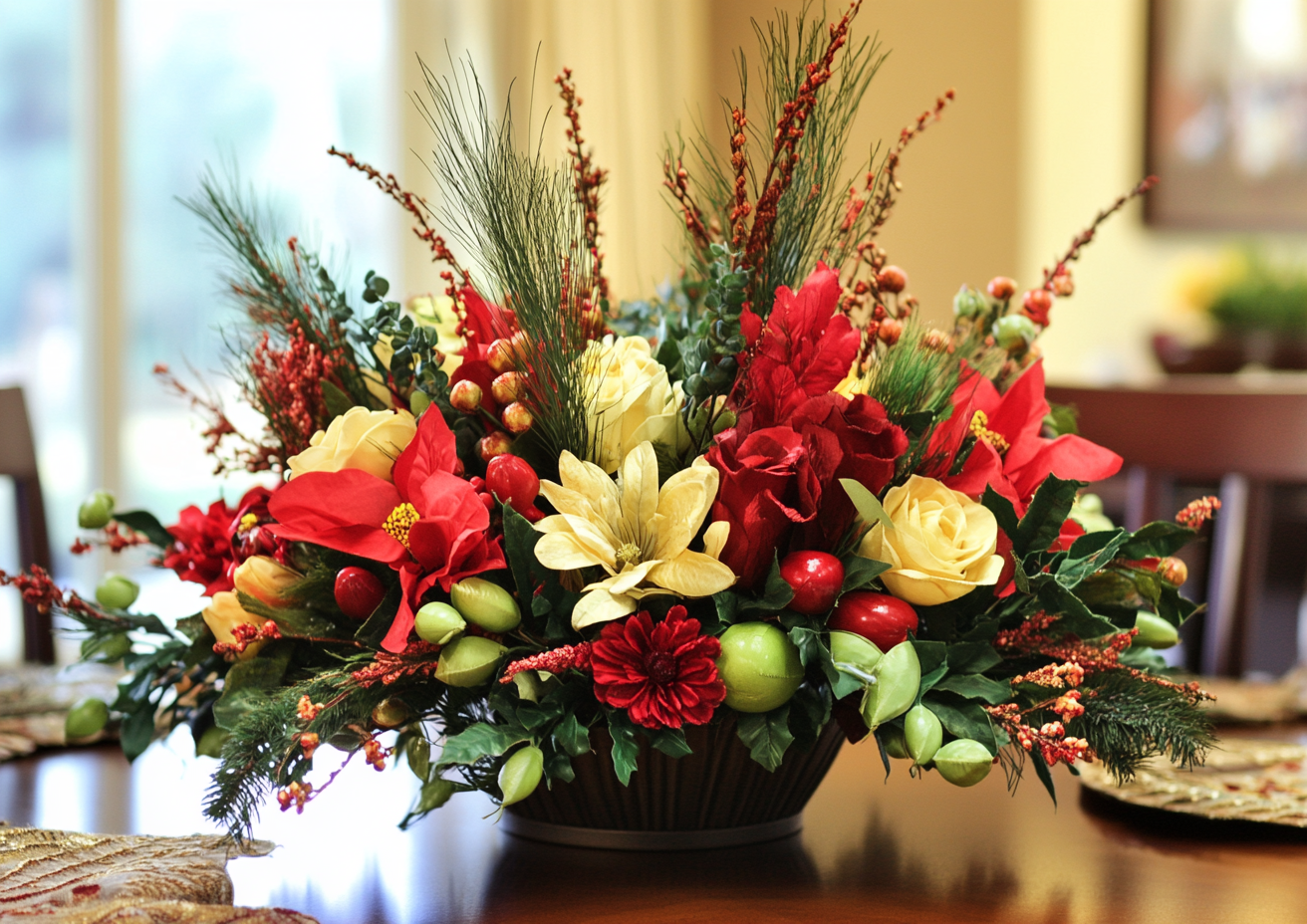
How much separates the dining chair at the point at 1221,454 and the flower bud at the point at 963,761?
2.56ft

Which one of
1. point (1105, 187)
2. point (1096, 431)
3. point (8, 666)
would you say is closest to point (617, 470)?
point (8, 666)

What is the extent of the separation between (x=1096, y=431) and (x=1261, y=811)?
687 millimetres

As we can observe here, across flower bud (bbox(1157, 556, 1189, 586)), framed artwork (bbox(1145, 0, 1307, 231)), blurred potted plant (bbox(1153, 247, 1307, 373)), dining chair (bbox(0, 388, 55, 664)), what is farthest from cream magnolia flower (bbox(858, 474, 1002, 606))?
framed artwork (bbox(1145, 0, 1307, 231))

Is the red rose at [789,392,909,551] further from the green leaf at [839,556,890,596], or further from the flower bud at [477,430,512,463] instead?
the flower bud at [477,430,512,463]

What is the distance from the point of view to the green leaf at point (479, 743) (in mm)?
458

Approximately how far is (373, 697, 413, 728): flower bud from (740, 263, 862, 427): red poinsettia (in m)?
0.19

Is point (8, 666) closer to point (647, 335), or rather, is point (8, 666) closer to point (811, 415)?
point (647, 335)

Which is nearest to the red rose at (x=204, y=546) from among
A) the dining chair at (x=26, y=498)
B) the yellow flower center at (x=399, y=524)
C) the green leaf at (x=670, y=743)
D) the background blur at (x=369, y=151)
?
the yellow flower center at (x=399, y=524)

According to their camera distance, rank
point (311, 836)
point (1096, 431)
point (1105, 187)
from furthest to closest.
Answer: point (1105, 187), point (1096, 431), point (311, 836)

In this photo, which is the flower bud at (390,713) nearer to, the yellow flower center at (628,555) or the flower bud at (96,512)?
the yellow flower center at (628,555)

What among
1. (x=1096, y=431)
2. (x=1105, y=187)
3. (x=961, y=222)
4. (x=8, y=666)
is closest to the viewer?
(x=8, y=666)

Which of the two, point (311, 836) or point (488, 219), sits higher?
point (488, 219)

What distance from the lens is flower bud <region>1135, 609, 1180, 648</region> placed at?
611 mm

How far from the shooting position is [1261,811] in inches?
24.8
